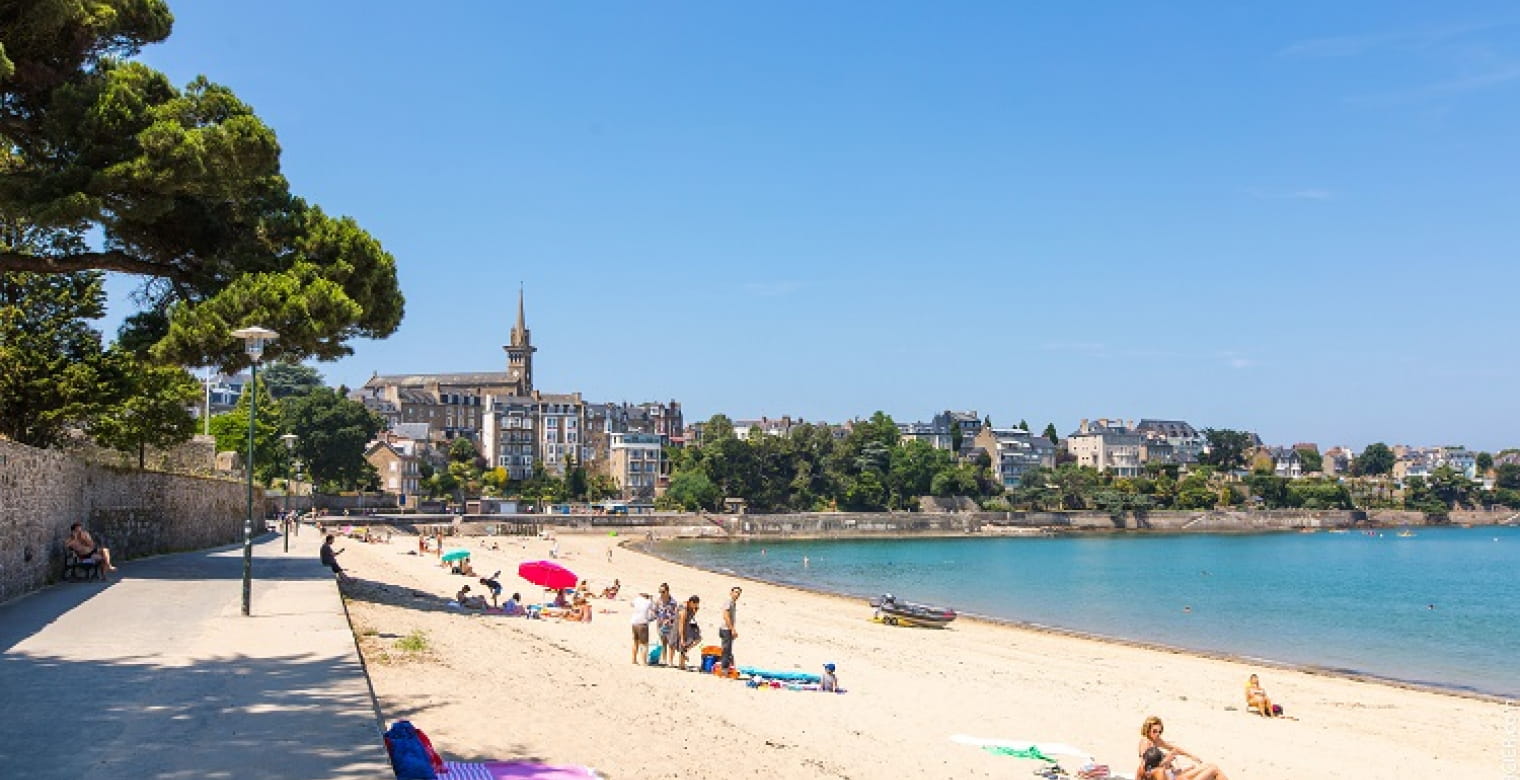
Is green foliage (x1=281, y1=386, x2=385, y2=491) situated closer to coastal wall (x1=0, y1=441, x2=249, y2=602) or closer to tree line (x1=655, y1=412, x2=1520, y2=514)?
tree line (x1=655, y1=412, x2=1520, y2=514)

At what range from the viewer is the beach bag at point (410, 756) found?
8.44m

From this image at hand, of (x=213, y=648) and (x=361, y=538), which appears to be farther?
(x=361, y=538)

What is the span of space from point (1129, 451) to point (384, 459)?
127 m

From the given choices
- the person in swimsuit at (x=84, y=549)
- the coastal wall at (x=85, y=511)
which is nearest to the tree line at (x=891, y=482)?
the coastal wall at (x=85, y=511)

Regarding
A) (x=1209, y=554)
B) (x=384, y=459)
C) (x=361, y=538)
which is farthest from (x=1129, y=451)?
(x=361, y=538)

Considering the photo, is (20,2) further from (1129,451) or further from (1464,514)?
(1464,514)

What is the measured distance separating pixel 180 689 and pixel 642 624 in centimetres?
914

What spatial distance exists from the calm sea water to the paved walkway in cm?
2547

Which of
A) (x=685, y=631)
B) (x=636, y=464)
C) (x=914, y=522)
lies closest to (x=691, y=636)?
(x=685, y=631)

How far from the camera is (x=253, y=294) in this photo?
19562 mm

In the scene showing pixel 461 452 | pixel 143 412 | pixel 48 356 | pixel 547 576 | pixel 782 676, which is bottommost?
pixel 782 676

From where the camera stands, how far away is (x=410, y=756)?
8.49m

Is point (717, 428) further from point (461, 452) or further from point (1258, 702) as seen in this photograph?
point (1258, 702)

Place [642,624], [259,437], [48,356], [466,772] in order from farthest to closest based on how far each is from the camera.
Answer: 1. [259,437]
2. [48,356]
3. [642,624]
4. [466,772]
